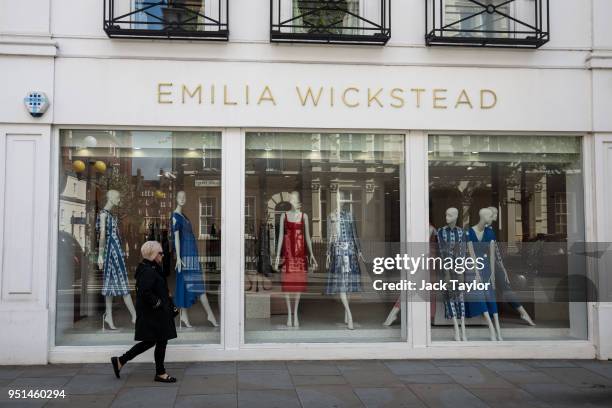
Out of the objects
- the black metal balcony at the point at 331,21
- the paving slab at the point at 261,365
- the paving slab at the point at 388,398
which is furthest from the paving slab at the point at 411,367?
the black metal balcony at the point at 331,21

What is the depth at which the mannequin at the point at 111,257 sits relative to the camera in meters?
8.43

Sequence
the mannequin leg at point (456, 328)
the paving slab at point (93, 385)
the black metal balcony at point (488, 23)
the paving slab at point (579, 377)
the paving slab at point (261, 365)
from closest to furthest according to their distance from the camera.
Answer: the paving slab at point (93, 385)
the paving slab at point (579, 377)
the paving slab at point (261, 365)
the black metal balcony at point (488, 23)
the mannequin leg at point (456, 328)

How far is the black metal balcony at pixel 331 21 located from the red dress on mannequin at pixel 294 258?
2570 mm

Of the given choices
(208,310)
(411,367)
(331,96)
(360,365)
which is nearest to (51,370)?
(208,310)

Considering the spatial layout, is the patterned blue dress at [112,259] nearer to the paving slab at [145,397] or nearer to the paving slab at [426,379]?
the paving slab at [145,397]

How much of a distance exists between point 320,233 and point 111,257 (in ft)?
9.93

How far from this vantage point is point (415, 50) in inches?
328

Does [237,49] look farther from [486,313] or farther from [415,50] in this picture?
[486,313]

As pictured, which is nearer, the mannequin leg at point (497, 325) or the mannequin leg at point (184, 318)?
the mannequin leg at point (184, 318)

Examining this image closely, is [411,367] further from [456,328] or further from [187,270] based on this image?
[187,270]

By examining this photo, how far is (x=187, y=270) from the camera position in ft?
27.8

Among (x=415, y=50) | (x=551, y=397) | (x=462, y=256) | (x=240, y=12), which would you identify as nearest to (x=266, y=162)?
(x=240, y=12)

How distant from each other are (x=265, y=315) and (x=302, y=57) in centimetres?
365

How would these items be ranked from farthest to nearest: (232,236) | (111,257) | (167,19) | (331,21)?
(331,21)
(111,257)
(167,19)
(232,236)
